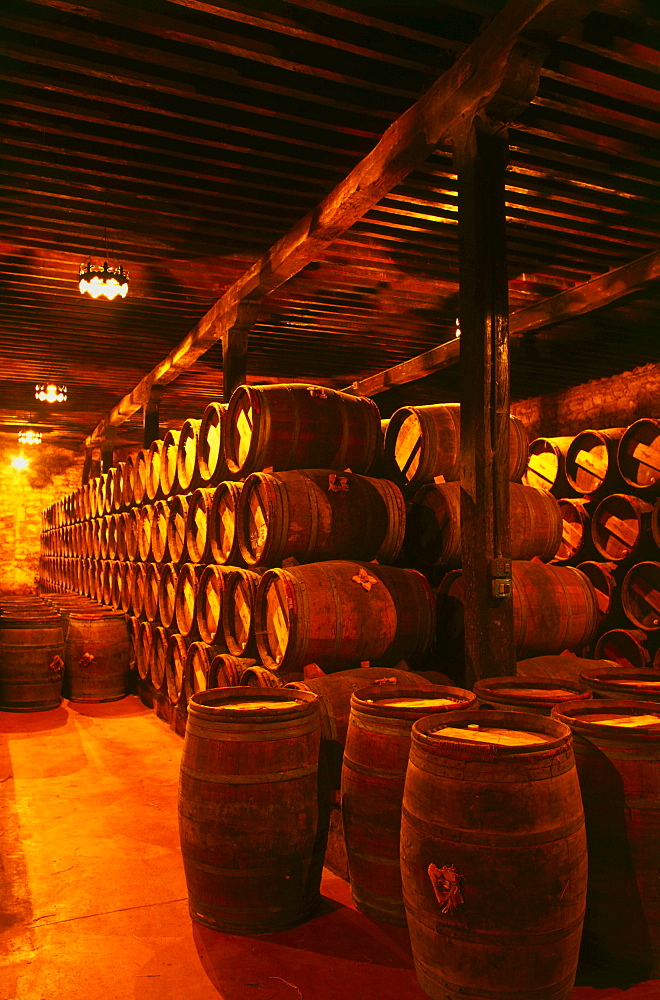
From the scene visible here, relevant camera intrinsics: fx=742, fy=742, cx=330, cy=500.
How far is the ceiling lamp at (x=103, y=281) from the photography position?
6188mm

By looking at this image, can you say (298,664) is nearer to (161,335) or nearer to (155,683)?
(155,683)

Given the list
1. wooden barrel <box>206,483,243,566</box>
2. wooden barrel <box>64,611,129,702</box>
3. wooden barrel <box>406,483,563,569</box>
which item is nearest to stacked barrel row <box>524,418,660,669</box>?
wooden barrel <box>406,483,563,569</box>

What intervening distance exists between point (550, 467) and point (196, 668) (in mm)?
4366

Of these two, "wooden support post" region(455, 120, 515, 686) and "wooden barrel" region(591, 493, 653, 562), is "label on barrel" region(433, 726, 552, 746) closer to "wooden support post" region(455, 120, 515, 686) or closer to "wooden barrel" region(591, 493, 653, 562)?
"wooden support post" region(455, 120, 515, 686)

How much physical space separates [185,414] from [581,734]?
14125 millimetres

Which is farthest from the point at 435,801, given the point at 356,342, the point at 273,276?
the point at 356,342

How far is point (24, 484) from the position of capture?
64.9ft

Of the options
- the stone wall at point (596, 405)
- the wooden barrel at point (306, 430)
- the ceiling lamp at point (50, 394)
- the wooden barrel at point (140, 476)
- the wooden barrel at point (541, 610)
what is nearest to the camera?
the wooden barrel at point (541, 610)

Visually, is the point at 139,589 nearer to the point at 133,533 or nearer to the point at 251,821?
the point at 133,533

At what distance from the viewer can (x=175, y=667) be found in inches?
272

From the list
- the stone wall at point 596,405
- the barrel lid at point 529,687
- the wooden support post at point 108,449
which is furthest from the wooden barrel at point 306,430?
the wooden support post at point 108,449

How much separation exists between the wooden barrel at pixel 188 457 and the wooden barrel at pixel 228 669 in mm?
1813

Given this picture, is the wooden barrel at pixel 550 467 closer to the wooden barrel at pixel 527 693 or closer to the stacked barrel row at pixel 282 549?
the stacked barrel row at pixel 282 549

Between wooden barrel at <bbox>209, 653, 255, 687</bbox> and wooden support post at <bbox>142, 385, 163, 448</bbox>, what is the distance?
5.99 meters
